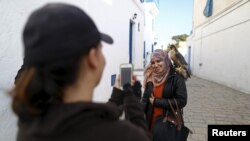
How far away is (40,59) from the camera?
0.93m

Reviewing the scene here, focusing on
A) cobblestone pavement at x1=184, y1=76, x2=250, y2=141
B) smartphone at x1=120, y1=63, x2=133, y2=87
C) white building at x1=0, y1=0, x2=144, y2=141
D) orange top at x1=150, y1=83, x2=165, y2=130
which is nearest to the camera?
smartphone at x1=120, y1=63, x2=133, y2=87

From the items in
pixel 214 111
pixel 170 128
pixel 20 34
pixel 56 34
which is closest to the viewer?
pixel 56 34

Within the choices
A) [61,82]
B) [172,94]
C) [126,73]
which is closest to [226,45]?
[172,94]

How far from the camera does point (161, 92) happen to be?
116 inches

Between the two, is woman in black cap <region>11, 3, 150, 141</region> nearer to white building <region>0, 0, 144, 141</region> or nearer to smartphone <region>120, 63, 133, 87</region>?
white building <region>0, 0, 144, 141</region>

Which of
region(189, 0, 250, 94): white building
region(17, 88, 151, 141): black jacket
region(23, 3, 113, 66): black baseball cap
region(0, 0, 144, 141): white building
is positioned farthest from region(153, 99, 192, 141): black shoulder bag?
region(189, 0, 250, 94): white building

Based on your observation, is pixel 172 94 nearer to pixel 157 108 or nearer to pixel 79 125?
pixel 157 108

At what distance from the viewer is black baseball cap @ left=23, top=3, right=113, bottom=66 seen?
93 centimetres

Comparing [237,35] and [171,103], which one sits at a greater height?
[237,35]

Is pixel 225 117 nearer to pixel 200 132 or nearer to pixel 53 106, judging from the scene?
pixel 200 132

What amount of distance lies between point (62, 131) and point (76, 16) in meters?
0.41

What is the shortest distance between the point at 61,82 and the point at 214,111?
689 centimetres

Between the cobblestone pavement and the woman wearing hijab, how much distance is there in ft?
7.03

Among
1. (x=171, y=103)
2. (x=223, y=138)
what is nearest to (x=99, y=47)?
(x=171, y=103)
